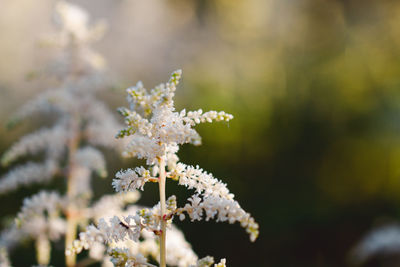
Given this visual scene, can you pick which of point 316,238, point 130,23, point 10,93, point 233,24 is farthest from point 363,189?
point 130,23

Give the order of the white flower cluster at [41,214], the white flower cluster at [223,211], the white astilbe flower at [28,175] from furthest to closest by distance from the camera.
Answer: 1. the white astilbe flower at [28,175]
2. the white flower cluster at [41,214]
3. the white flower cluster at [223,211]

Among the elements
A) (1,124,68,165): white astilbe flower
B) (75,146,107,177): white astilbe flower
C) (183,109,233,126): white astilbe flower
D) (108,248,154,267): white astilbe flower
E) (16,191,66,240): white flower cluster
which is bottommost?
(108,248,154,267): white astilbe flower

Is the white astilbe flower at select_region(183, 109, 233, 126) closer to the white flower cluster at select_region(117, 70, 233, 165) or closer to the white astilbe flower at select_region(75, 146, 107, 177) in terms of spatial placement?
the white flower cluster at select_region(117, 70, 233, 165)

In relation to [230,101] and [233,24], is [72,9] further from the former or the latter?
[233,24]

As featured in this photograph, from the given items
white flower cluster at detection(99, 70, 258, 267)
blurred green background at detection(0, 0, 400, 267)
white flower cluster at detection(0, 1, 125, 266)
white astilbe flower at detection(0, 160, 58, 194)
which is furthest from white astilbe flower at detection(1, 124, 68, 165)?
white flower cluster at detection(99, 70, 258, 267)

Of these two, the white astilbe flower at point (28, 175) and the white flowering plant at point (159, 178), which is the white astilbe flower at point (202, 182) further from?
the white astilbe flower at point (28, 175)

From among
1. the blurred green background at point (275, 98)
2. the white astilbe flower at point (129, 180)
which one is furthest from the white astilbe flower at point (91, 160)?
the white astilbe flower at point (129, 180)
